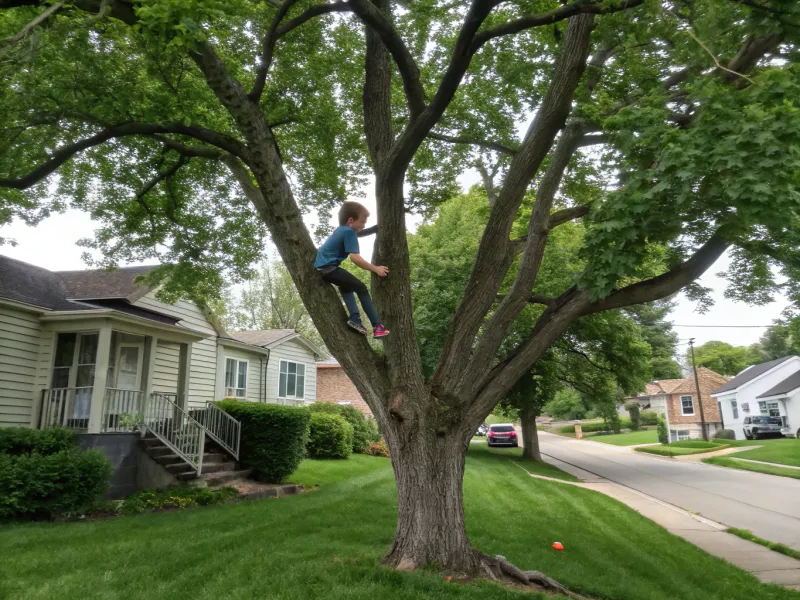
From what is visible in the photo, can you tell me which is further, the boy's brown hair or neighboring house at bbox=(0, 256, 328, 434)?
neighboring house at bbox=(0, 256, 328, 434)

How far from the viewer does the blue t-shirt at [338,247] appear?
519cm

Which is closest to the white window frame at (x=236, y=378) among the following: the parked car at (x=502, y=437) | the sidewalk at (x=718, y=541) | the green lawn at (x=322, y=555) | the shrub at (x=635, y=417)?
the green lawn at (x=322, y=555)

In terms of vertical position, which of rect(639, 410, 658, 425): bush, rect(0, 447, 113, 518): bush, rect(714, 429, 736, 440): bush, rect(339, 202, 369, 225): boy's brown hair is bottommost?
rect(714, 429, 736, 440): bush

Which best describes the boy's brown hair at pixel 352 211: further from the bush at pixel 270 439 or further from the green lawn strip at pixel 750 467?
the green lawn strip at pixel 750 467

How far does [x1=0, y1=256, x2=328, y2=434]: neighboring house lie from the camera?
1195 cm

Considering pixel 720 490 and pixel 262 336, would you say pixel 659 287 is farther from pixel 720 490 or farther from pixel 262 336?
pixel 262 336

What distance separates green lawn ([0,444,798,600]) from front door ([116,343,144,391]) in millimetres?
5614

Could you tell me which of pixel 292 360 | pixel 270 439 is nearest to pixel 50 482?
pixel 270 439

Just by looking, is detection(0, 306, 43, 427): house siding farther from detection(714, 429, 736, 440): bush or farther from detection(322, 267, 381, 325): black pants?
detection(714, 429, 736, 440): bush

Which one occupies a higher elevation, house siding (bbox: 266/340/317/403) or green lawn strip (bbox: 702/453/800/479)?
house siding (bbox: 266/340/317/403)

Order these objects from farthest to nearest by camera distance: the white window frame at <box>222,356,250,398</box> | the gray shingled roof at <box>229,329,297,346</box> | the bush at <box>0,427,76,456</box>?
the gray shingled roof at <box>229,329,297,346</box>
the white window frame at <box>222,356,250,398</box>
the bush at <box>0,427,76,456</box>

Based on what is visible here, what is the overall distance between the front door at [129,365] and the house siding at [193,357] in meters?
0.72

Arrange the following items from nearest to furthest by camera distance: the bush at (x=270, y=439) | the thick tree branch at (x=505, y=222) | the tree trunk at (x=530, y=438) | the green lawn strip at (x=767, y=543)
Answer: the thick tree branch at (x=505, y=222) < the green lawn strip at (x=767, y=543) < the bush at (x=270, y=439) < the tree trunk at (x=530, y=438)

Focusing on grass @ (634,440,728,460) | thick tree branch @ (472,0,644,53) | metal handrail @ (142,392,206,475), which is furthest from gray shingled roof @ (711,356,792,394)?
thick tree branch @ (472,0,644,53)
